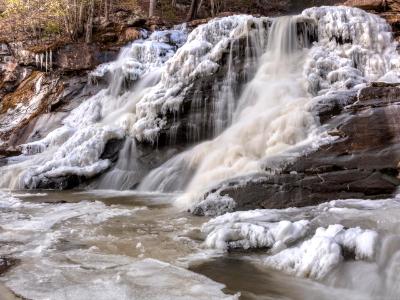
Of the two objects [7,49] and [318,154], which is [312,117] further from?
[7,49]

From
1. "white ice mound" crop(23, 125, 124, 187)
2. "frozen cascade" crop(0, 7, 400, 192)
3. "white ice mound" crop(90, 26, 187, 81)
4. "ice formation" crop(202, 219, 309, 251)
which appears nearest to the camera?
"ice formation" crop(202, 219, 309, 251)

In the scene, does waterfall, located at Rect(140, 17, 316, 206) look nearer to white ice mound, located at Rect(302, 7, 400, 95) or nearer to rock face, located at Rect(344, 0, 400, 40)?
white ice mound, located at Rect(302, 7, 400, 95)

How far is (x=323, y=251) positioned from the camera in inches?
154

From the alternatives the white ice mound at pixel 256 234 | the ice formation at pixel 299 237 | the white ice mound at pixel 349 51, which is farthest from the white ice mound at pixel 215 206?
the white ice mound at pixel 349 51

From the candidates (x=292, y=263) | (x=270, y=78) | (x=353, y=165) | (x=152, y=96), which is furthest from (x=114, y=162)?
(x=292, y=263)

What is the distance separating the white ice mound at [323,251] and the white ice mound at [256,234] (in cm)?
26

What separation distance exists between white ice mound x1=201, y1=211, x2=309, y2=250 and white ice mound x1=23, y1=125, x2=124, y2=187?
18.7 feet

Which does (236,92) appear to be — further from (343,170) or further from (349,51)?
(343,170)

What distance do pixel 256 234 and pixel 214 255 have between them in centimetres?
51

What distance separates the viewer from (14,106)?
52.3ft

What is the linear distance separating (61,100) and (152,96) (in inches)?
189

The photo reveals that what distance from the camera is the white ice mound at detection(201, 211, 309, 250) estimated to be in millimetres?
4512

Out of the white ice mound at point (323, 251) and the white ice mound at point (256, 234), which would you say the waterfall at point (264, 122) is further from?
the white ice mound at point (323, 251)

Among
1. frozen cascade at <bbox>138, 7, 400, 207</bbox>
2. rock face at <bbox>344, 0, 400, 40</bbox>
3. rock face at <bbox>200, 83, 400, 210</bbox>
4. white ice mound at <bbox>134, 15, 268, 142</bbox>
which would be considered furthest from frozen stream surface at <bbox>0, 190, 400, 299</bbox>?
rock face at <bbox>344, 0, 400, 40</bbox>
